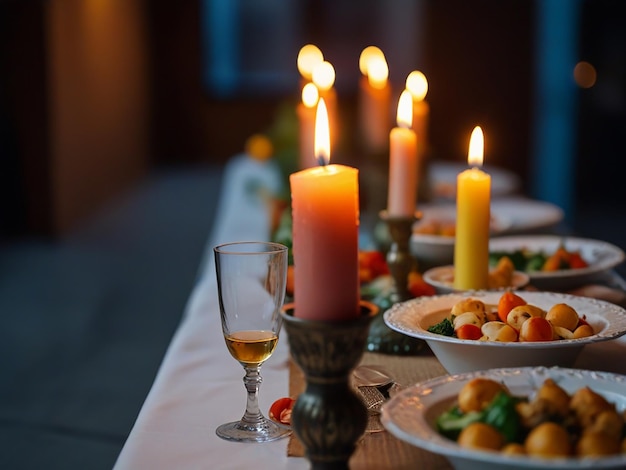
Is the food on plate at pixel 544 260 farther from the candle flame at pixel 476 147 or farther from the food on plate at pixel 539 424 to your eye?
the food on plate at pixel 539 424

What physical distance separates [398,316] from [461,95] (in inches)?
281

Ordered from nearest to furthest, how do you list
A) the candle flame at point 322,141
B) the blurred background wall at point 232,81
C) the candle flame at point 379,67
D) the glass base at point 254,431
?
the candle flame at point 322,141 < the glass base at point 254,431 < the candle flame at point 379,67 < the blurred background wall at point 232,81

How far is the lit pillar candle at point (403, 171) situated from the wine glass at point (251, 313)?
374 millimetres

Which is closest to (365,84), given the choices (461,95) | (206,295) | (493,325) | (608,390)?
(206,295)

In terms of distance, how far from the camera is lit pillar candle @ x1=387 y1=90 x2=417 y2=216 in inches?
49.1

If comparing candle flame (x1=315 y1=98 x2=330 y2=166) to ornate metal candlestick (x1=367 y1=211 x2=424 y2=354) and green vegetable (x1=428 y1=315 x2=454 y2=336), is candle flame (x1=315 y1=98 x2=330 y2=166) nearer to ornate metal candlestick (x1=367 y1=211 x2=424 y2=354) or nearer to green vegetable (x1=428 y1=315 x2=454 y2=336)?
green vegetable (x1=428 y1=315 x2=454 y2=336)

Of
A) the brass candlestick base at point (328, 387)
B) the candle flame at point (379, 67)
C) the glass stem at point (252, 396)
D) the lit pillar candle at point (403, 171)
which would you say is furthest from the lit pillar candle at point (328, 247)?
the candle flame at point (379, 67)

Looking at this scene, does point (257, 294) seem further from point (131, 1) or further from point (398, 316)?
point (131, 1)

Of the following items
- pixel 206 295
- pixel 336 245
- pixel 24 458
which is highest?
pixel 336 245

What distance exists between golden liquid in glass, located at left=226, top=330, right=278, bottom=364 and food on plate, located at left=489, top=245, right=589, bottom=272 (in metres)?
0.63

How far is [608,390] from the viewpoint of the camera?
2.52 ft

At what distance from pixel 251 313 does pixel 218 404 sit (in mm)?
156

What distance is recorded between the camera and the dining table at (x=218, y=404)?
Result: 2.69 ft

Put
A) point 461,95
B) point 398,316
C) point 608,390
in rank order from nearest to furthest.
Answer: point 608,390
point 398,316
point 461,95
